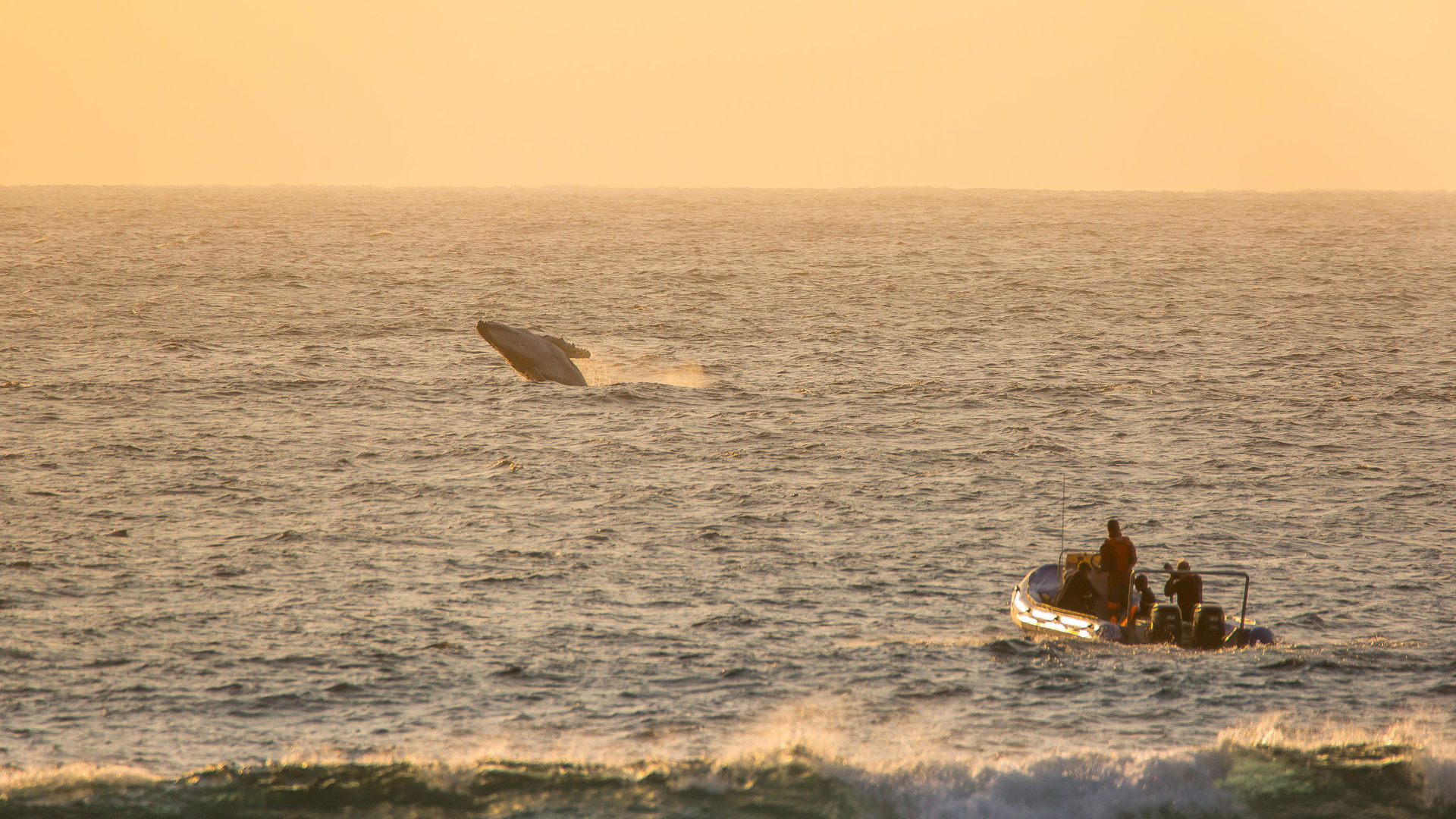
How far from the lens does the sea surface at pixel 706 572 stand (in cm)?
1803

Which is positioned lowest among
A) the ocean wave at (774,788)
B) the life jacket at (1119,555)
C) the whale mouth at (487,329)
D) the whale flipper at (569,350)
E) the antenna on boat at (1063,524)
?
the ocean wave at (774,788)

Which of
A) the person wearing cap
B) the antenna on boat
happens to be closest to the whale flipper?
the antenna on boat

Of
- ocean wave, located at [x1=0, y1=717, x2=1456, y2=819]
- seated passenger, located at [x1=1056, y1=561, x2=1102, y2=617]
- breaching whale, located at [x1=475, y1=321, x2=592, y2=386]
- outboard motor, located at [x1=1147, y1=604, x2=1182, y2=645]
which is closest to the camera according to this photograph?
ocean wave, located at [x1=0, y1=717, x2=1456, y2=819]

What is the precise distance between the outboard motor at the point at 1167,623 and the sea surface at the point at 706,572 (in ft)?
→ 1.65

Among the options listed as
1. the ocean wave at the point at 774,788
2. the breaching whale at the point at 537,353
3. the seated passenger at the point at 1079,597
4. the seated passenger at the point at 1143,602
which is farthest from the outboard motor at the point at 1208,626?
the breaching whale at the point at 537,353

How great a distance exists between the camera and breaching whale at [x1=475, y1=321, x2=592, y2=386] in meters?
48.3

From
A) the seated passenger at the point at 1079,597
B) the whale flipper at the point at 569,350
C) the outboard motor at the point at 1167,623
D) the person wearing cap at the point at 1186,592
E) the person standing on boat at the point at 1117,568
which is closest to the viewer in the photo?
the outboard motor at the point at 1167,623

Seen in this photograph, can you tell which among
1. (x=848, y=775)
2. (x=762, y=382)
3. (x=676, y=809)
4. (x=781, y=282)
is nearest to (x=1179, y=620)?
(x=848, y=775)

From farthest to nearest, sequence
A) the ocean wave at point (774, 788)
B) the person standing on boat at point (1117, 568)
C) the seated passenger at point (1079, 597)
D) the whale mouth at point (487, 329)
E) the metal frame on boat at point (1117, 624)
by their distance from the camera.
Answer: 1. the whale mouth at point (487, 329)
2. the seated passenger at point (1079, 597)
3. the person standing on boat at point (1117, 568)
4. the metal frame on boat at point (1117, 624)
5. the ocean wave at point (774, 788)

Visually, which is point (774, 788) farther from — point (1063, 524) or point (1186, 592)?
point (1063, 524)

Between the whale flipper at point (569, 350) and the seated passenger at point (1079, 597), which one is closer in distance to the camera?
the seated passenger at point (1079, 597)

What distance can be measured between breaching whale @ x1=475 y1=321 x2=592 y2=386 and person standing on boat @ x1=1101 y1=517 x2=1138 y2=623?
29198 millimetres

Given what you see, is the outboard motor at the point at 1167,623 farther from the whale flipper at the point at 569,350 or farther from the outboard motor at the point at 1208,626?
the whale flipper at the point at 569,350

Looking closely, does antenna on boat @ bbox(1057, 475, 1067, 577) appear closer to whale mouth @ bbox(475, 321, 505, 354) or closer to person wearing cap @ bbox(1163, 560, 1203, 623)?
person wearing cap @ bbox(1163, 560, 1203, 623)
